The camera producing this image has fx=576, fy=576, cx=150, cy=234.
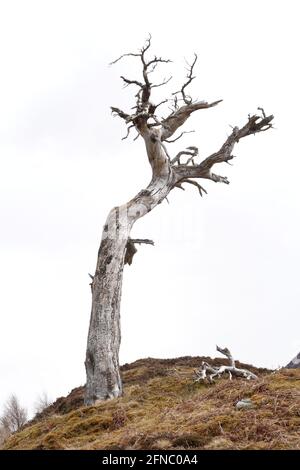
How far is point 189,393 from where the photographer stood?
11.5 metres

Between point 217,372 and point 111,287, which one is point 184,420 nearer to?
point 217,372

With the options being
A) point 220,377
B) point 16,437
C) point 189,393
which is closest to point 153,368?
point 220,377

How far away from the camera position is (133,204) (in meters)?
15.2

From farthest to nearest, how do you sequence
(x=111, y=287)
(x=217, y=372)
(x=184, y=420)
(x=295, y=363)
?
(x=111, y=287) → (x=295, y=363) → (x=217, y=372) → (x=184, y=420)

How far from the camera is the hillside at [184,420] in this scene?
23.2 feet

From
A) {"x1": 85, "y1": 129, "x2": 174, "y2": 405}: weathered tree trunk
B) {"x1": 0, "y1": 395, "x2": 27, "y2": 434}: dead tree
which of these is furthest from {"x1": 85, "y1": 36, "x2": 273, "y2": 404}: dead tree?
{"x1": 0, "y1": 395, "x2": 27, "y2": 434}: dead tree

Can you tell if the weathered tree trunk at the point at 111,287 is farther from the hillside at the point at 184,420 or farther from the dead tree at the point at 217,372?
the dead tree at the point at 217,372

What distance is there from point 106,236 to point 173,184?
11.8 feet

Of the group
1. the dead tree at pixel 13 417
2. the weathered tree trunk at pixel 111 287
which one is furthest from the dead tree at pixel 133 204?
the dead tree at pixel 13 417

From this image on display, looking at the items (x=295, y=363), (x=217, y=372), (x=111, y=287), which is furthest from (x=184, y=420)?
(x=111, y=287)

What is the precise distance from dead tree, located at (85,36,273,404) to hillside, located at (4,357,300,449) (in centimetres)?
87

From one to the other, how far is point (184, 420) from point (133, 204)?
7938 mm

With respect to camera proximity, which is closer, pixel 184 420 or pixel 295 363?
pixel 184 420

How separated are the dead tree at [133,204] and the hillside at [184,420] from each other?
873 mm
